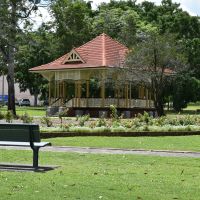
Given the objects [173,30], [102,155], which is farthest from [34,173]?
[173,30]

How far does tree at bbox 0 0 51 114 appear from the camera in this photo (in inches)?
1415

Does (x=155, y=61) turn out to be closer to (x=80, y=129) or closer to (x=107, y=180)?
(x=80, y=129)

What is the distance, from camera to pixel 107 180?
985 cm

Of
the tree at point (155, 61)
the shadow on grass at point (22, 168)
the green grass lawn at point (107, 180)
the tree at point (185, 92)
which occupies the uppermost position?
the tree at point (155, 61)

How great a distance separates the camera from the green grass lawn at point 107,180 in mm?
8391

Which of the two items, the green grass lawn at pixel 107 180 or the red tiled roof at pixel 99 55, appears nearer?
the green grass lawn at pixel 107 180

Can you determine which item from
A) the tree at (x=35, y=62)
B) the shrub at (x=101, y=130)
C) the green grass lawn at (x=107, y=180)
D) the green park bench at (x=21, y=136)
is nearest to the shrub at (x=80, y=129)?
the shrub at (x=101, y=130)

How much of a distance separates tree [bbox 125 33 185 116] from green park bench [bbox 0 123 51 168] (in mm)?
30778

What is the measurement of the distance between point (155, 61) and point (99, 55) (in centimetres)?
602

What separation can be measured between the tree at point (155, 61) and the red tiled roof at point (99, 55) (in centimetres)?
189

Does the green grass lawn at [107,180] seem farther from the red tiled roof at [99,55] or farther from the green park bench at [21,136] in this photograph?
the red tiled roof at [99,55]

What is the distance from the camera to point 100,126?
24219 mm

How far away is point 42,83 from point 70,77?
1257 inches

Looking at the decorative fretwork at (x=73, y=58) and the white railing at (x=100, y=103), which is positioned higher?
the decorative fretwork at (x=73, y=58)
